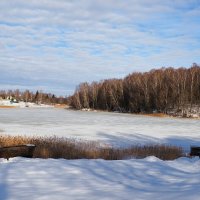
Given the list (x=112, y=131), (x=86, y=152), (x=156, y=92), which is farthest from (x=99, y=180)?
(x=156, y=92)

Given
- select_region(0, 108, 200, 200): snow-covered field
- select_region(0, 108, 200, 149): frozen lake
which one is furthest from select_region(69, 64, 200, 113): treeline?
select_region(0, 108, 200, 200): snow-covered field

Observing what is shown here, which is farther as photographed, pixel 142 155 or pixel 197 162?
pixel 142 155

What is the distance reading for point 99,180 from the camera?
768 centimetres

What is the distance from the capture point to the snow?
6.19m

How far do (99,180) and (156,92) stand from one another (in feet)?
207

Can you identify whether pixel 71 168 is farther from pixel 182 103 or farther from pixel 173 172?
pixel 182 103

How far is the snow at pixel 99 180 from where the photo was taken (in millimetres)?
6188

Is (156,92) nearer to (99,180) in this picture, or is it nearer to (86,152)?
(86,152)

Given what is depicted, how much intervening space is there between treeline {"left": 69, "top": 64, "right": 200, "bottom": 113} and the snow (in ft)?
185

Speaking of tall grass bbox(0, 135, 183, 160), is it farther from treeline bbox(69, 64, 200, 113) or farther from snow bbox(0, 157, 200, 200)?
treeline bbox(69, 64, 200, 113)

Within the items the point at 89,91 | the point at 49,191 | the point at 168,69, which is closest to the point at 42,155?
the point at 49,191

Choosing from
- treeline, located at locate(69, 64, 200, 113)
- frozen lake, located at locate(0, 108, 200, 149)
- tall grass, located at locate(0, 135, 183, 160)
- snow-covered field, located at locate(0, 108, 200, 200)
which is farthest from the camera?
treeline, located at locate(69, 64, 200, 113)

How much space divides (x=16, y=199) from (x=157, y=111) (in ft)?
205

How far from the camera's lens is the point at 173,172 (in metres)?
9.34
